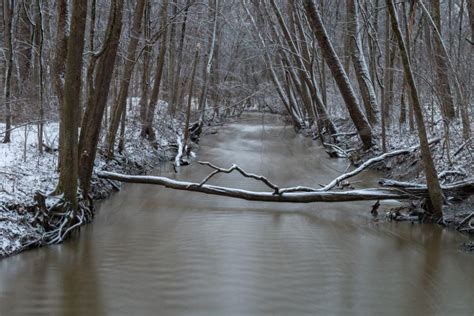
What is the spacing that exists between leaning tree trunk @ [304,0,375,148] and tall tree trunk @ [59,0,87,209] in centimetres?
1022

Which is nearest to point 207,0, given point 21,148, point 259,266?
point 21,148

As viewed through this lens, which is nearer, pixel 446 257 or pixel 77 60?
pixel 446 257

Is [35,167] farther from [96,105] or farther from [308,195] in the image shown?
[308,195]

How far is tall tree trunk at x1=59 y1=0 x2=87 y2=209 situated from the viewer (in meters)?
9.18

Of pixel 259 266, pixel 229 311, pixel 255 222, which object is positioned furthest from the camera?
pixel 255 222

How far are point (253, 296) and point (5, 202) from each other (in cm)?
468

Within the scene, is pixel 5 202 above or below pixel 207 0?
below

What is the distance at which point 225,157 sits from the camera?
20641 mm

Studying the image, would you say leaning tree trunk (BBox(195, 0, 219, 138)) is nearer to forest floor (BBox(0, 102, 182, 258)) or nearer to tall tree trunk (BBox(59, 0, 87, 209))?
forest floor (BBox(0, 102, 182, 258))

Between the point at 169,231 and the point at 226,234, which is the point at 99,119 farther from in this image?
the point at 226,234

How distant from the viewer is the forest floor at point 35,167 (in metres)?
8.34

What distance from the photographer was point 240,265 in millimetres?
8008

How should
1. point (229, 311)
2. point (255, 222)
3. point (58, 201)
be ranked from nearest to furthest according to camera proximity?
point (229, 311) < point (58, 201) < point (255, 222)

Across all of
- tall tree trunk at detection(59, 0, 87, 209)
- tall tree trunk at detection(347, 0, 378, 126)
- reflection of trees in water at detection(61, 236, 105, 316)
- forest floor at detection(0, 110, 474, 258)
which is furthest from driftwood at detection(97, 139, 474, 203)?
tall tree trunk at detection(347, 0, 378, 126)
